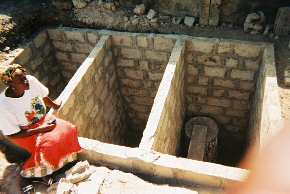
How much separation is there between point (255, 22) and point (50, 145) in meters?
3.72

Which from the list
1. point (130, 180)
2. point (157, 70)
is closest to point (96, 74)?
point (157, 70)

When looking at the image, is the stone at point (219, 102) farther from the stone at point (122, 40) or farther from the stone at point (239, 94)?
the stone at point (122, 40)

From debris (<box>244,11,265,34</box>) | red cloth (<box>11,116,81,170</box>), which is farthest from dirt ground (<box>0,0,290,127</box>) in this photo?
red cloth (<box>11,116,81,170</box>)

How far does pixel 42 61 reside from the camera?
20.4 feet

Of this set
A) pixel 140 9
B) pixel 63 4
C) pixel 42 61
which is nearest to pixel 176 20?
pixel 140 9

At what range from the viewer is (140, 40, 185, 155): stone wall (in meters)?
4.18

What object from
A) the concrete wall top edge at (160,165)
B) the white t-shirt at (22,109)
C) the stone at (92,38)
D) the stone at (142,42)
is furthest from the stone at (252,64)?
the white t-shirt at (22,109)

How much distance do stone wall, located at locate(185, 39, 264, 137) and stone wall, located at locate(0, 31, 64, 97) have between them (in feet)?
8.87

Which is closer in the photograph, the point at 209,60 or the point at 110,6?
the point at 209,60

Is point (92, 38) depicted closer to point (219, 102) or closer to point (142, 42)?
point (142, 42)

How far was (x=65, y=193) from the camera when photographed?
3.53 m

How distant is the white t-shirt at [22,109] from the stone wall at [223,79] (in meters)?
2.74

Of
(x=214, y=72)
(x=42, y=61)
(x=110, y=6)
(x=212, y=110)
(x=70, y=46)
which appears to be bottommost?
(x=212, y=110)

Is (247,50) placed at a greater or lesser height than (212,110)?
greater
